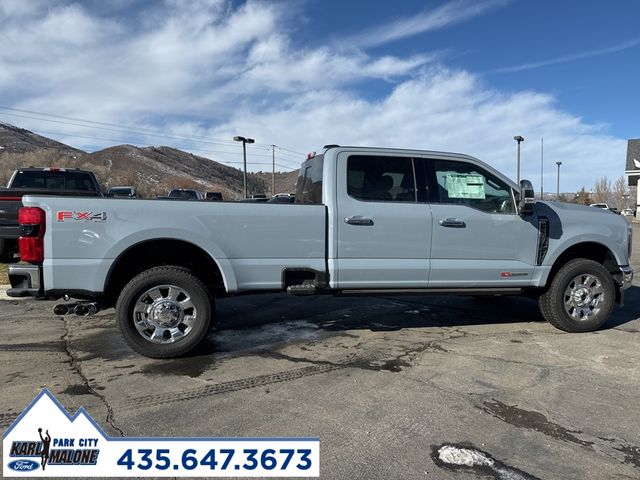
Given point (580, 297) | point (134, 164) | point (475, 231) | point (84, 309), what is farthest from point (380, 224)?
point (134, 164)

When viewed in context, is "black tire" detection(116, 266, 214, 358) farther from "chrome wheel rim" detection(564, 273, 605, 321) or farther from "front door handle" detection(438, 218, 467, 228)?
"chrome wheel rim" detection(564, 273, 605, 321)

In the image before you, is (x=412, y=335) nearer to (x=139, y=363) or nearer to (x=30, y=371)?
(x=139, y=363)

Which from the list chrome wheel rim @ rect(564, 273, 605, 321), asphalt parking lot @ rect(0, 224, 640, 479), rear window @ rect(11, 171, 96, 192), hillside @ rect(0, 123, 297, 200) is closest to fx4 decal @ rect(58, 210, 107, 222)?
asphalt parking lot @ rect(0, 224, 640, 479)

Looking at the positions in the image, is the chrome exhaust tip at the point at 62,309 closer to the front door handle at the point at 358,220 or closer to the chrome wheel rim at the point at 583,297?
the front door handle at the point at 358,220

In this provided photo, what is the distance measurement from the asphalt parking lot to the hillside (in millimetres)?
68534

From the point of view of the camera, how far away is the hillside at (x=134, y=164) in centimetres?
8031

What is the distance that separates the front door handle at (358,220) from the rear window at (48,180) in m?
7.58

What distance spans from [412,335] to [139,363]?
9.82ft

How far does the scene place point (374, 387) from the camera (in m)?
4.08

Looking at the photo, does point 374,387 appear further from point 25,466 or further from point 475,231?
point 25,466

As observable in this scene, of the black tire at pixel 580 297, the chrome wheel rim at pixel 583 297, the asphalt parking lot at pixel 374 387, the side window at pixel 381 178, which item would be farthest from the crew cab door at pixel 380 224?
the chrome wheel rim at pixel 583 297

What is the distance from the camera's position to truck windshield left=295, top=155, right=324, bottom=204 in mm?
5451

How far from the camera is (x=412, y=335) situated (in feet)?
18.6

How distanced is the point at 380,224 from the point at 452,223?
0.83 metres
